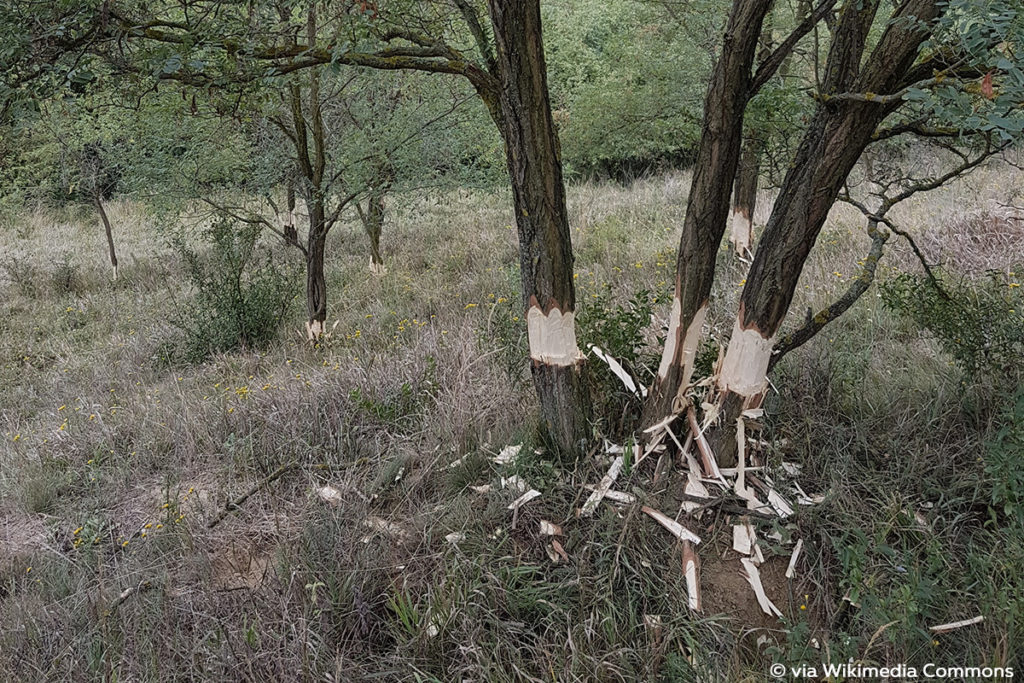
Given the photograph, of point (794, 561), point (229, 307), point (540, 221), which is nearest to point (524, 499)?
point (794, 561)

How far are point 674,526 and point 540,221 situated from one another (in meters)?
1.37

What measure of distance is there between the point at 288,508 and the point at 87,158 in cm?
1025

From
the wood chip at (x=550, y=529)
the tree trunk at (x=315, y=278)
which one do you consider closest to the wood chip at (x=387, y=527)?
the wood chip at (x=550, y=529)

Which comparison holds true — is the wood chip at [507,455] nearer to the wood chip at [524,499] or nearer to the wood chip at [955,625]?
the wood chip at [524,499]

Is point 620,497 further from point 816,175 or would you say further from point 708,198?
point 816,175

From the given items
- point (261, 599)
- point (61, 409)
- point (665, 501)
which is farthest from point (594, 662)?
point (61, 409)

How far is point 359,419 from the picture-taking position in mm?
3730

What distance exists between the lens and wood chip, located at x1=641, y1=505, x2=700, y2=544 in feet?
8.08

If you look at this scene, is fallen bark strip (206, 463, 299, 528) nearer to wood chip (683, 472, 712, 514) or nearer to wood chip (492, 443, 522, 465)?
wood chip (492, 443, 522, 465)

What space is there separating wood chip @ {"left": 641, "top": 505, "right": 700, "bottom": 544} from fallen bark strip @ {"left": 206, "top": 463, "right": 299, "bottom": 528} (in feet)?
6.08

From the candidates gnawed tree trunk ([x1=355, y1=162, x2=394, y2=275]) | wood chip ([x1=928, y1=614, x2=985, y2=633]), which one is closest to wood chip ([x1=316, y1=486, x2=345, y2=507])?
wood chip ([x1=928, y1=614, x2=985, y2=633])

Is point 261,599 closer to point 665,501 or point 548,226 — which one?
point 665,501

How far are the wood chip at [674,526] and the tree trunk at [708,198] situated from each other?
19.2 inches

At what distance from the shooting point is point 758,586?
2.32 m
